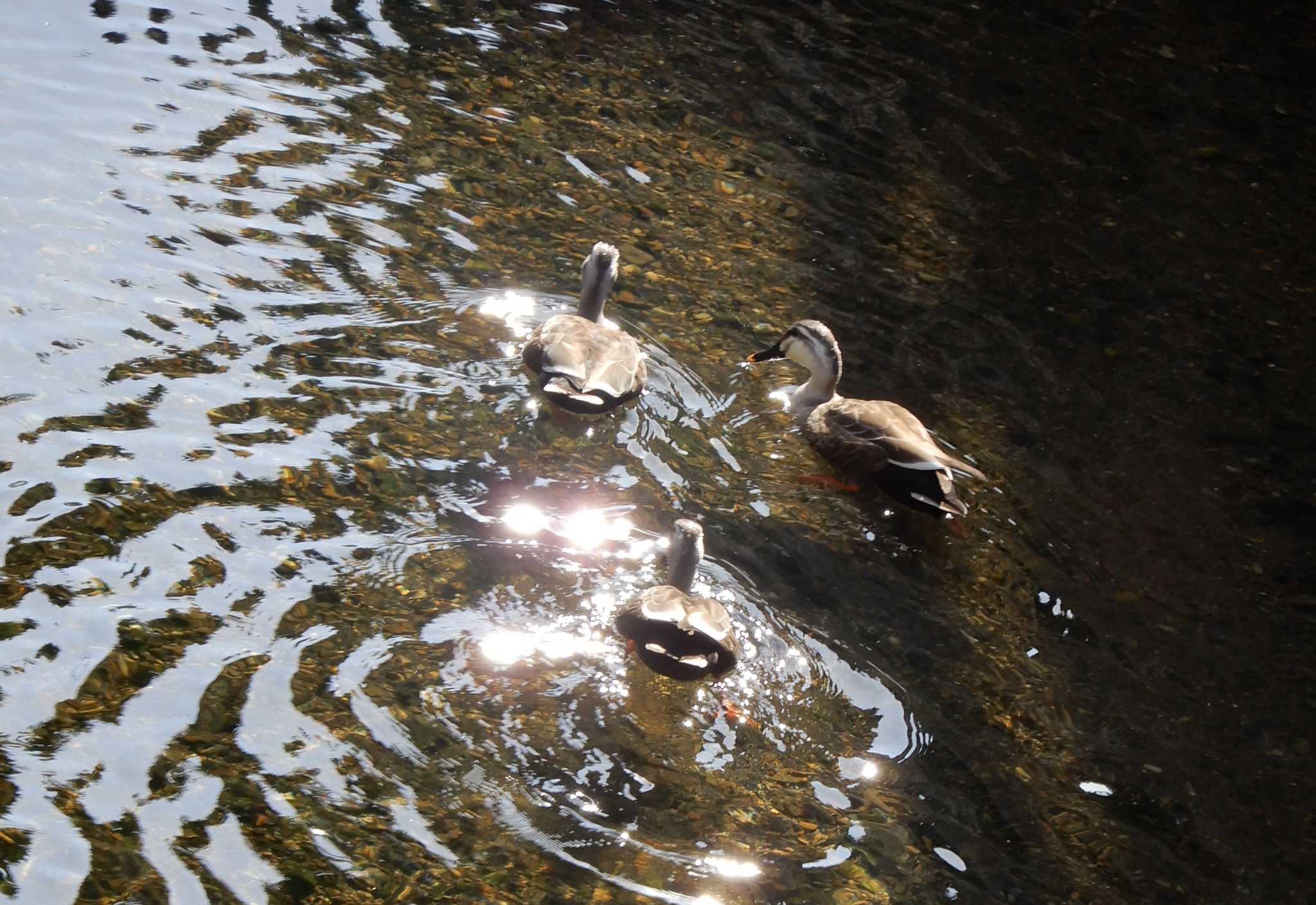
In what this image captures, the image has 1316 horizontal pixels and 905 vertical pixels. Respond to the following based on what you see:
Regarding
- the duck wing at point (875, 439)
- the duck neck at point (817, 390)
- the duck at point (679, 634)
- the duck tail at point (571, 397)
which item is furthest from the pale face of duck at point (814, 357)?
the duck at point (679, 634)

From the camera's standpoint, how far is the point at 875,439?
267 inches

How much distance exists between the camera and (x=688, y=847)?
4434 millimetres

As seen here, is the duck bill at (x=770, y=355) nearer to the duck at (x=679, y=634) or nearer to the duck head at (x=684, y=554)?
the duck head at (x=684, y=554)

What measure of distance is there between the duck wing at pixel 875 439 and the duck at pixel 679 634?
181cm

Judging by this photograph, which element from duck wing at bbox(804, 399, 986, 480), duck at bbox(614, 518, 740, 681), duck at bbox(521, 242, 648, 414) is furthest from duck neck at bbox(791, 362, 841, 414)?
duck at bbox(614, 518, 740, 681)

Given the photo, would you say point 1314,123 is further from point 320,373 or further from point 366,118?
point 320,373

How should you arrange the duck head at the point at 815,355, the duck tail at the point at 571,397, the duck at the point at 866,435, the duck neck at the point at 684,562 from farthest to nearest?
the duck head at the point at 815,355 → the duck at the point at 866,435 → the duck tail at the point at 571,397 → the duck neck at the point at 684,562

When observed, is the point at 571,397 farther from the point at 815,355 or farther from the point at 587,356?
the point at 815,355

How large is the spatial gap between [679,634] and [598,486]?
1384mm

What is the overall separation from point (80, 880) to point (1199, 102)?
12.1m

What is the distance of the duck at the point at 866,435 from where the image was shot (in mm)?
6543

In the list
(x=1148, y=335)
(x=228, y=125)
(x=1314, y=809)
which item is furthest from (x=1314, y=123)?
(x=228, y=125)

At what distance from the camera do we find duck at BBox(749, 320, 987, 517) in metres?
6.54

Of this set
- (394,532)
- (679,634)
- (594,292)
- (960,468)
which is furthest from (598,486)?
(960,468)
